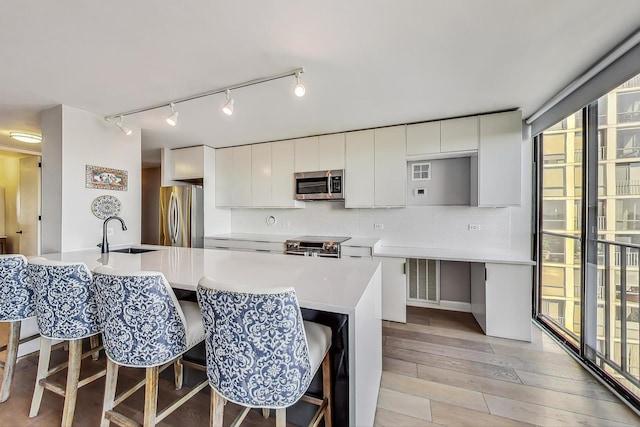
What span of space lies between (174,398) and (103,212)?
2.20 meters

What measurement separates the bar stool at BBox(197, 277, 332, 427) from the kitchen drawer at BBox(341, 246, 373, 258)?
2017 mm

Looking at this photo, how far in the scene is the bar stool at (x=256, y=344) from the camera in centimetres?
88

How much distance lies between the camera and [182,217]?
12.3 ft

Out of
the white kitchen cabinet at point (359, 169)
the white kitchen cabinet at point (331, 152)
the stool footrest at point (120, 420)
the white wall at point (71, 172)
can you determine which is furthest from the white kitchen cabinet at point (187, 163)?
the stool footrest at point (120, 420)

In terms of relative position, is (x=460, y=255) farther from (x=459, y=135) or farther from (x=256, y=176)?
(x=256, y=176)

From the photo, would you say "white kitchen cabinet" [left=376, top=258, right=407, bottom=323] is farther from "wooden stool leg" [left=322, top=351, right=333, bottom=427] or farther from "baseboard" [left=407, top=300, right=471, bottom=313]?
"wooden stool leg" [left=322, top=351, right=333, bottom=427]

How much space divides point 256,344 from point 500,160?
2.93 m

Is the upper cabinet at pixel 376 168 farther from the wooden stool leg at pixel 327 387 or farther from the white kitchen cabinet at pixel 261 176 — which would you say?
the wooden stool leg at pixel 327 387

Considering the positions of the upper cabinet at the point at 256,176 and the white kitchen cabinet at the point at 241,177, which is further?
the white kitchen cabinet at the point at 241,177

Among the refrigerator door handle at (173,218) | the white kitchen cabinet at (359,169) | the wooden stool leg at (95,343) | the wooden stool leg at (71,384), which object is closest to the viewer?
the wooden stool leg at (71,384)

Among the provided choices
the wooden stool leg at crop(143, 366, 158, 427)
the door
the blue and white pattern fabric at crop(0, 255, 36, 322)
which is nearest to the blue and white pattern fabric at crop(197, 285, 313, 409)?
the wooden stool leg at crop(143, 366, 158, 427)

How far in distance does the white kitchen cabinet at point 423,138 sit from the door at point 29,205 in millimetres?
5570

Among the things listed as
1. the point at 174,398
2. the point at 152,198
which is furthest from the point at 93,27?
the point at 152,198

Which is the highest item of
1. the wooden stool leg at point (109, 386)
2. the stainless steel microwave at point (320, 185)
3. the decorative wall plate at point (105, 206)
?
the stainless steel microwave at point (320, 185)
